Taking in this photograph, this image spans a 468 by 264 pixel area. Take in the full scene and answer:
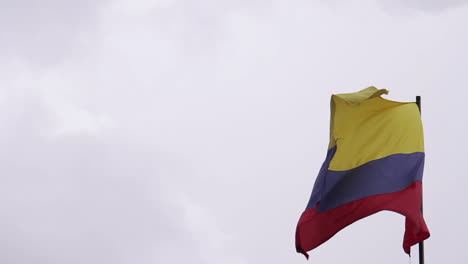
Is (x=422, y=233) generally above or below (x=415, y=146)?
below

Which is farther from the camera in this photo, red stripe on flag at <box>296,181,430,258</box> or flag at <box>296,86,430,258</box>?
flag at <box>296,86,430,258</box>

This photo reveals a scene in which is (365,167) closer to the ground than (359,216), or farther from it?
farther from it

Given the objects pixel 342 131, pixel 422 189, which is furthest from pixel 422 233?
pixel 342 131

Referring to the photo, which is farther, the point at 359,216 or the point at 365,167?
the point at 365,167

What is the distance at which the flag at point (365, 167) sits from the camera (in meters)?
34.2

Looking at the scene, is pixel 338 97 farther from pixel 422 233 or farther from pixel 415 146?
pixel 422 233

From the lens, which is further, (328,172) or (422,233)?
(328,172)

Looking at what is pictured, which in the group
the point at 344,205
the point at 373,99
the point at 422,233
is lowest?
the point at 422,233

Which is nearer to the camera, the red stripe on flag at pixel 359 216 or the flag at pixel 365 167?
the red stripe on flag at pixel 359 216

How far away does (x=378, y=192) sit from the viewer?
3422 cm

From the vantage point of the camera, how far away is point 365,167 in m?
35.0

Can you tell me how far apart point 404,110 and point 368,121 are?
117 centimetres

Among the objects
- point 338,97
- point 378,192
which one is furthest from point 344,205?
point 338,97

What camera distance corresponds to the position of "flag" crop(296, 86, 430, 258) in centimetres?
3422
